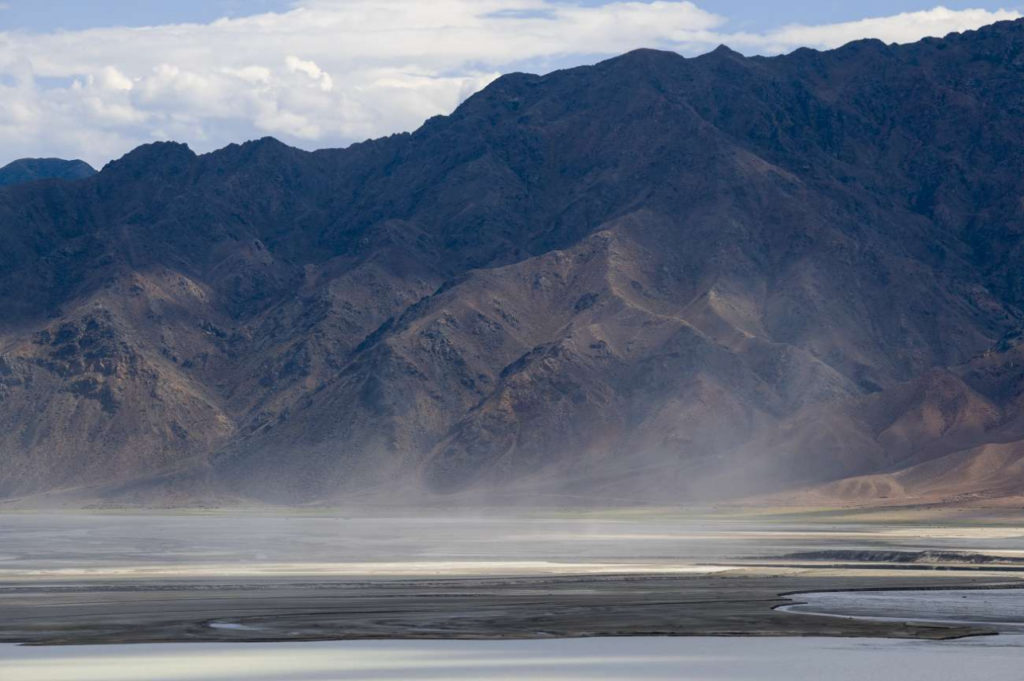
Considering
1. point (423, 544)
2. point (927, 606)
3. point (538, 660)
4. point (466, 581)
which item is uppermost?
point (423, 544)

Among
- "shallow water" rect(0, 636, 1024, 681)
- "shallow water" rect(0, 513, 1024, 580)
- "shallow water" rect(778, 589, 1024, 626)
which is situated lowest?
"shallow water" rect(0, 636, 1024, 681)

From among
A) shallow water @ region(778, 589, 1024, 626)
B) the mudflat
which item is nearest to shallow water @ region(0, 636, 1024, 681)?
the mudflat

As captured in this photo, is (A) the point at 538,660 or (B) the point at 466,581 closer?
(A) the point at 538,660

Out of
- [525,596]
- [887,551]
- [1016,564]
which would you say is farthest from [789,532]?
[525,596]

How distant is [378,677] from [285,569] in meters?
44.9

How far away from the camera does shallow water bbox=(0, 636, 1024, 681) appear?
49469 millimetres

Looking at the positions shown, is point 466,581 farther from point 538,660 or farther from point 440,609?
point 538,660

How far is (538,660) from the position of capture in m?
53.0

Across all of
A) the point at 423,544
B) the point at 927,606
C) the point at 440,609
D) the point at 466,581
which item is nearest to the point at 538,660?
the point at 440,609

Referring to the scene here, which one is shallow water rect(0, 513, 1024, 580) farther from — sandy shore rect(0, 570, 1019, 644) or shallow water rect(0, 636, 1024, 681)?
shallow water rect(0, 636, 1024, 681)

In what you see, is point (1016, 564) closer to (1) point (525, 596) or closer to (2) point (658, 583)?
(2) point (658, 583)

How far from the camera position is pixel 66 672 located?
49688 millimetres

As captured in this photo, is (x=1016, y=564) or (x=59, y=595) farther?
(x=1016, y=564)

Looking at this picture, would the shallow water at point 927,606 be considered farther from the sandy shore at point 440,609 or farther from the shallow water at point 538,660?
the shallow water at point 538,660
